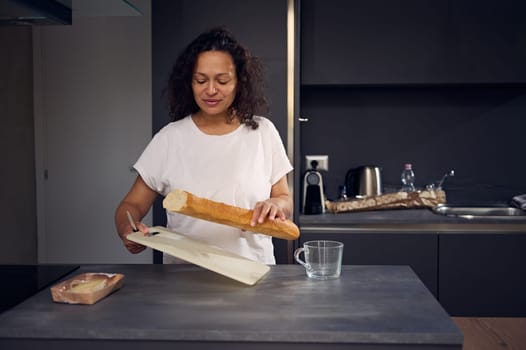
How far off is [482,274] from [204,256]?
1.85 metres

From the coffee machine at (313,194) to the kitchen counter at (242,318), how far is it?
5.08 feet

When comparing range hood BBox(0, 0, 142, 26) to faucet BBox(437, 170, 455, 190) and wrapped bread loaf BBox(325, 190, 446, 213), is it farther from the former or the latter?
faucet BBox(437, 170, 455, 190)

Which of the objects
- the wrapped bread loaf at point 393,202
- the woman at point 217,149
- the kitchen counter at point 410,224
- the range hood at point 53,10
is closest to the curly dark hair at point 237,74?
the woman at point 217,149

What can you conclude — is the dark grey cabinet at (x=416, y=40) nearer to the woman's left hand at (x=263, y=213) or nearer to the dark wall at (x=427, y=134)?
the dark wall at (x=427, y=134)

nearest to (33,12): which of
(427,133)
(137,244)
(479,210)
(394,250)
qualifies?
(137,244)

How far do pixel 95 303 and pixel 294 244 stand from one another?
163 cm

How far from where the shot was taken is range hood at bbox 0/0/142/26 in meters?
1.50

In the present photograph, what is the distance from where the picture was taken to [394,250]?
2.86 meters

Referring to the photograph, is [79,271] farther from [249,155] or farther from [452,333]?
[452,333]

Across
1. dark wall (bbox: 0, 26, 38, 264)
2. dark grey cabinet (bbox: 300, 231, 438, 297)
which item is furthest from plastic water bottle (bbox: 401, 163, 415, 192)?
dark wall (bbox: 0, 26, 38, 264)

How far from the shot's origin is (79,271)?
5.33 ft

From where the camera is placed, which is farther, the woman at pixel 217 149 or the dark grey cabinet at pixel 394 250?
the dark grey cabinet at pixel 394 250

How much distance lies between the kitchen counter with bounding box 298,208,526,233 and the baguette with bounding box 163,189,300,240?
1.37m

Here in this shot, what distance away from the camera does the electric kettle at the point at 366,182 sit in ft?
10.8
